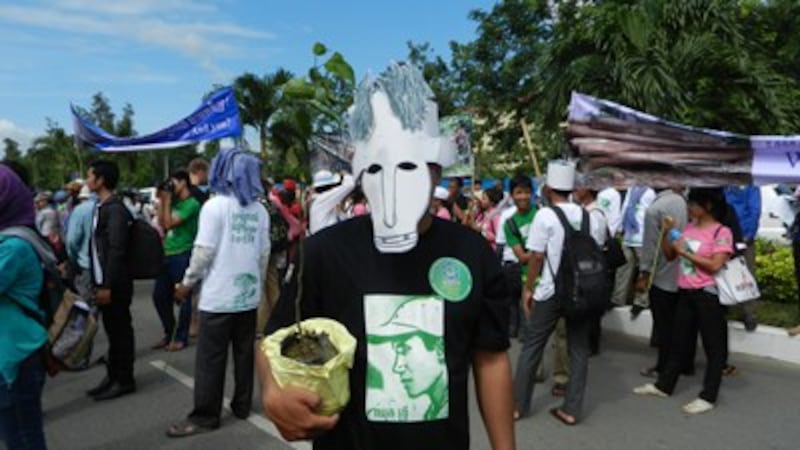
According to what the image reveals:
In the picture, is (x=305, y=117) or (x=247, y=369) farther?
(x=247, y=369)

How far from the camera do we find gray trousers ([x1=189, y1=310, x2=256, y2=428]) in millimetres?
4156

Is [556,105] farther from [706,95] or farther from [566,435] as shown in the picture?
[566,435]

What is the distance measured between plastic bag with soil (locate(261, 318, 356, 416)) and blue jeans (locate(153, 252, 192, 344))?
5297 mm

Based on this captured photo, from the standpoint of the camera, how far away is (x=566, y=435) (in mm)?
4219

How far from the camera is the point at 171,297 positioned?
6.63m

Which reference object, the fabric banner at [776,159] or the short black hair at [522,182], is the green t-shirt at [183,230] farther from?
the fabric banner at [776,159]

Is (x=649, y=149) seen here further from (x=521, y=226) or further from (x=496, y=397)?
(x=496, y=397)

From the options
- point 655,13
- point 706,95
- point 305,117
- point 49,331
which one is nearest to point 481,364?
point 305,117

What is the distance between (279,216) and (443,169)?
4.72m

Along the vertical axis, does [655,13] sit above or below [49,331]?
above

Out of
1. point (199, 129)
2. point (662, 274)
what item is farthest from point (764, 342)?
point (199, 129)

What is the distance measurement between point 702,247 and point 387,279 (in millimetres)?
3736

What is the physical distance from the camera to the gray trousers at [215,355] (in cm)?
416

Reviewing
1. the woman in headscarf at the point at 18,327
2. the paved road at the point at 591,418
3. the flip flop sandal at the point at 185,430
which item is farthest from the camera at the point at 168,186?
the woman in headscarf at the point at 18,327
